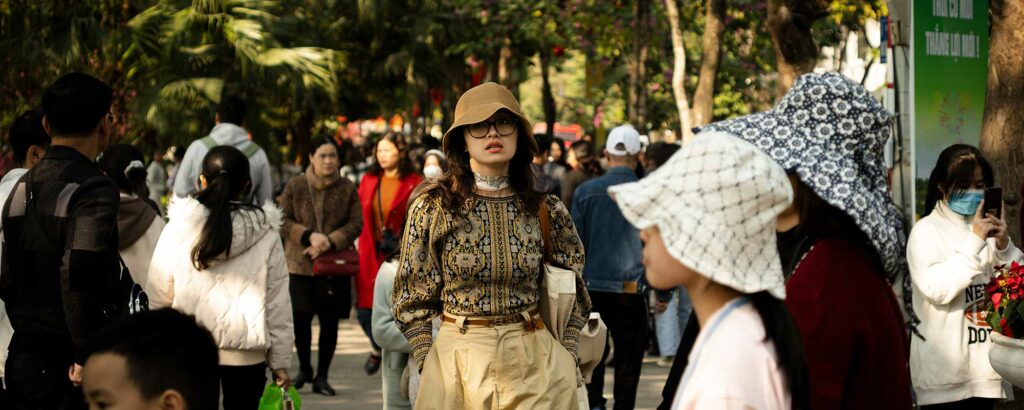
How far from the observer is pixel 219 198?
253 inches

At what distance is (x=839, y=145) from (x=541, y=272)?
7.15ft

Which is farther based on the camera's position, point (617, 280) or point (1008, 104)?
point (617, 280)

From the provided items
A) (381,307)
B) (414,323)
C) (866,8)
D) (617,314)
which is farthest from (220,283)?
(866,8)

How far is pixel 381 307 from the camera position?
6.76 m

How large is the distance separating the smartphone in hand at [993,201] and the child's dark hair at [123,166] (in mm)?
4301

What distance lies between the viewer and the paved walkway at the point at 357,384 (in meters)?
9.95

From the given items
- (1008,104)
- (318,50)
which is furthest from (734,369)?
(318,50)

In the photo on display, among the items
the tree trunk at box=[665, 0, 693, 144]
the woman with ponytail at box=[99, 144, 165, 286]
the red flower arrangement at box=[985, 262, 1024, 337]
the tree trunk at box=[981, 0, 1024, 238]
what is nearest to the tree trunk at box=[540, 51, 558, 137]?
the tree trunk at box=[665, 0, 693, 144]

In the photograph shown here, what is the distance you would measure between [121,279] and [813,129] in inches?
101

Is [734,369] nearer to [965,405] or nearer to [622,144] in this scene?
[965,405]

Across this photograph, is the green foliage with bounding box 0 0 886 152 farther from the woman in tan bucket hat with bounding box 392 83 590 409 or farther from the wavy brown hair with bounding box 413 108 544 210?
the woman in tan bucket hat with bounding box 392 83 590 409

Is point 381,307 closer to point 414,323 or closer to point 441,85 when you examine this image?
point 414,323

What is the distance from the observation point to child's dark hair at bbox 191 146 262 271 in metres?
6.34

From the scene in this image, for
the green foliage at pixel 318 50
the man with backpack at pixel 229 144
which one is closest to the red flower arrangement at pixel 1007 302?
the man with backpack at pixel 229 144
